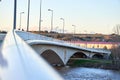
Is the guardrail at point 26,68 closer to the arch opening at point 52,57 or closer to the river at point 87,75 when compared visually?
the river at point 87,75

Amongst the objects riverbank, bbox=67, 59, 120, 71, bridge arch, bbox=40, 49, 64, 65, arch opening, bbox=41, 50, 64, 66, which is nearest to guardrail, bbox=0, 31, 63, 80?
bridge arch, bbox=40, 49, 64, 65

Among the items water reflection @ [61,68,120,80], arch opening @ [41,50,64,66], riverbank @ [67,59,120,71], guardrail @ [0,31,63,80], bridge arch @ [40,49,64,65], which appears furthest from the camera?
riverbank @ [67,59,120,71]

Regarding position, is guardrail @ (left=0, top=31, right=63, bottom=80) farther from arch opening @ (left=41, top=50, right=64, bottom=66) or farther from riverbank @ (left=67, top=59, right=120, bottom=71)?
riverbank @ (left=67, top=59, right=120, bottom=71)

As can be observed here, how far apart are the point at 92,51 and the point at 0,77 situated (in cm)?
9165

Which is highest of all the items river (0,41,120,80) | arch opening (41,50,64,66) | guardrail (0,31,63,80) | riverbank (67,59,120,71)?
guardrail (0,31,63,80)

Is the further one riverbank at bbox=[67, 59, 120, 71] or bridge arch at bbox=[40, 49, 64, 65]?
riverbank at bbox=[67, 59, 120, 71]

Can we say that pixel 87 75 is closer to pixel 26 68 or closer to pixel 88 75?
pixel 88 75

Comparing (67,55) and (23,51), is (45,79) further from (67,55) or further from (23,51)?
(67,55)

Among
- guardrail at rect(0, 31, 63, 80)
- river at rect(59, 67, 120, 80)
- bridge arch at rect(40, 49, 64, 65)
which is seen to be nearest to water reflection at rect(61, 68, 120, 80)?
river at rect(59, 67, 120, 80)

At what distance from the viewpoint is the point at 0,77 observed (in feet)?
9.91

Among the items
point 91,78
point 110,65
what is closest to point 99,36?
point 110,65

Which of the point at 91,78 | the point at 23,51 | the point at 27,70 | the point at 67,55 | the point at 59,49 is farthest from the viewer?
the point at 67,55

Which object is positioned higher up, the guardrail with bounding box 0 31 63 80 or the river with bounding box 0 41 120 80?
the guardrail with bounding box 0 31 63 80

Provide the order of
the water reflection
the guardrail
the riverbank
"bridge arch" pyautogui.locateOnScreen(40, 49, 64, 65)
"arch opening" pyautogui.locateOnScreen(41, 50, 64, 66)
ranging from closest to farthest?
the guardrail < the water reflection < "bridge arch" pyautogui.locateOnScreen(40, 49, 64, 65) < "arch opening" pyautogui.locateOnScreen(41, 50, 64, 66) < the riverbank
